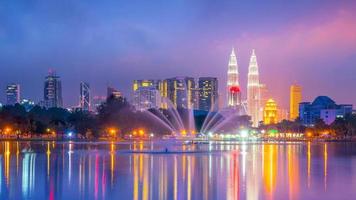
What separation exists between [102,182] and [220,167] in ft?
48.1

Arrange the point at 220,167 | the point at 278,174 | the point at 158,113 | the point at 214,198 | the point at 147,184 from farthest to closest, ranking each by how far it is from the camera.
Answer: the point at 158,113, the point at 220,167, the point at 278,174, the point at 147,184, the point at 214,198

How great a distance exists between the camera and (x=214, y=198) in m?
29.5

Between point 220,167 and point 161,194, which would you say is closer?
point 161,194

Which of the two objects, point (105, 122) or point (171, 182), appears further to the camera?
point (105, 122)

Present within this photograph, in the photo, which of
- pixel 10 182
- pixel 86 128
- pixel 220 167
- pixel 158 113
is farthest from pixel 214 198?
pixel 158 113

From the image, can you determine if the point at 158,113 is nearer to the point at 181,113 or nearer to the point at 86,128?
the point at 181,113

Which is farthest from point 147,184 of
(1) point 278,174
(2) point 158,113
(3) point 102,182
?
(2) point 158,113

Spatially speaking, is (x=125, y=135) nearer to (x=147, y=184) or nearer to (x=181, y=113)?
(x=181, y=113)

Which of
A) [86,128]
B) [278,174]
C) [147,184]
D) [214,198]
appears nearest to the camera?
[214,198]

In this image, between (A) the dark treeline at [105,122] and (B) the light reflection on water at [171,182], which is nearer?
(B) the light reflection on water at [171,182]

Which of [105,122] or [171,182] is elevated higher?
[105,122]

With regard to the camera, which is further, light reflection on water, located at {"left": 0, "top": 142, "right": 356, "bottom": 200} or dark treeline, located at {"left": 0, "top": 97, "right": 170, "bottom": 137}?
dark treeline, located at {"left": 0, "top": 97, "right": 170, "bottom": 137}

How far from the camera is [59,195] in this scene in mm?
30234

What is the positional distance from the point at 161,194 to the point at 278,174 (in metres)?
15.5
